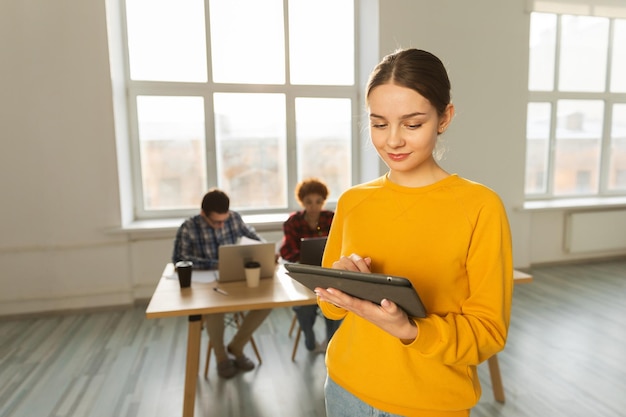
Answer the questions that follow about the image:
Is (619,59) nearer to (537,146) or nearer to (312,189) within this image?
(537,146)

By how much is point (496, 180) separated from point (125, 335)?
12.9 feet

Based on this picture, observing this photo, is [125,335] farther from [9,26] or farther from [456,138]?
[456,138]

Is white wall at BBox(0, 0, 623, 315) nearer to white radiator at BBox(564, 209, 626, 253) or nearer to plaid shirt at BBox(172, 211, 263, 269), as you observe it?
plaid shirt at BBox(172, 211, 263, 269)

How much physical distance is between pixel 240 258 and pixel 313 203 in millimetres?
865

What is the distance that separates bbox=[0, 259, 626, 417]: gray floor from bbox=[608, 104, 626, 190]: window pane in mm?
2278

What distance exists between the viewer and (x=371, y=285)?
698 mm

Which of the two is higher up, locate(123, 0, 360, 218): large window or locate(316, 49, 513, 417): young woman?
locate(123, 0, 360, 218): large window

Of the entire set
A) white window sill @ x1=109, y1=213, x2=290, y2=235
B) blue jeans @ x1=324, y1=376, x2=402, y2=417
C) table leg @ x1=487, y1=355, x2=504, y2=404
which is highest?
blue jeans @ x1=324, y1=376, x2=402, y2=417

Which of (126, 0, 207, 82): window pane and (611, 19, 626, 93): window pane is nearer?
(126, 0, 207, 82): window pane

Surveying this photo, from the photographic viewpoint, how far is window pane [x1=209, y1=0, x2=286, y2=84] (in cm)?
424

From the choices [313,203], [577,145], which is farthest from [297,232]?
[577,145]

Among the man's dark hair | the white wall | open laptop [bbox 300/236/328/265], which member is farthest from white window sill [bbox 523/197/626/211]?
the man's dark hair

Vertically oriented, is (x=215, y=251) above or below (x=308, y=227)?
below

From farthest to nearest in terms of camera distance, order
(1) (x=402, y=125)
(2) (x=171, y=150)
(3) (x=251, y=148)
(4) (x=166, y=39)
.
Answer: (3) (x=251, y=148), (2) (x=171, y=150), (4) (x=166, y=39), (1) (x=402, y=125)
